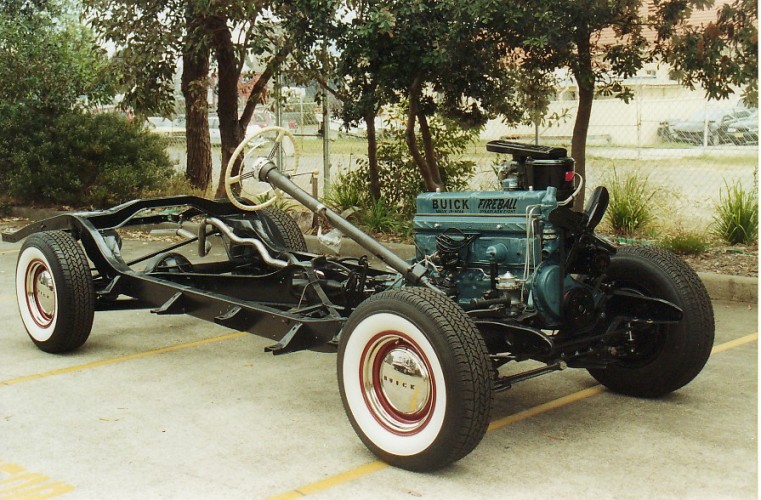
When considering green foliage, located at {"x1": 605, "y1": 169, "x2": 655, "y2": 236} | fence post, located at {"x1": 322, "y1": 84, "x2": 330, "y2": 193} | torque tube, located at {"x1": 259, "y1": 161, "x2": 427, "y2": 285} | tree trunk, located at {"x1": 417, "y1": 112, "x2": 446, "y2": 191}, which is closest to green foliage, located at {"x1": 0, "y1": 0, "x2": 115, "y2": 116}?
fence post, located at {"x1": 322, "y1": 84, "x2": 330, "y2": 193}

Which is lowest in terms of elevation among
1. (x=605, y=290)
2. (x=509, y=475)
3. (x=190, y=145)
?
(x=509, y=475)

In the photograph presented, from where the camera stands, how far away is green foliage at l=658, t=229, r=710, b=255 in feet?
29.3

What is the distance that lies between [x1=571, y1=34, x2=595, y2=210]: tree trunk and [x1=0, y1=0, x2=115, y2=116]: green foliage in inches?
287

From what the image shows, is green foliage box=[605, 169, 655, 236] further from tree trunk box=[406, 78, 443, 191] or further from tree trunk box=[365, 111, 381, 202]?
tree trunk box=[365, 111, 381, 202]

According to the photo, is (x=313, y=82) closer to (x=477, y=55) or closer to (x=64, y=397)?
(x=477, y=55)

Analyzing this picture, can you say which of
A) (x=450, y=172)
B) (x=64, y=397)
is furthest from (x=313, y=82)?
(x=64, y=397)

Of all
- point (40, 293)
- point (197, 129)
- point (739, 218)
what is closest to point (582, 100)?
point (739, 218)

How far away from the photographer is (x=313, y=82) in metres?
11.4

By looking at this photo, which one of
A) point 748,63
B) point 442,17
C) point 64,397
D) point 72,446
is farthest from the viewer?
point 442,17

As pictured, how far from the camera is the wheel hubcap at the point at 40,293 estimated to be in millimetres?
6352

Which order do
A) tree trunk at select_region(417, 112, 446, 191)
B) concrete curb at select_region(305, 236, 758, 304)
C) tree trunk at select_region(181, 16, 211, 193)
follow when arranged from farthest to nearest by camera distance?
1. tree trunk at select_region(181, 16, 211, 193)
2. tree trunk at select_region(417, 112, 446, 191)
3. concrete curb at select_region(305, 236, 758, 304)

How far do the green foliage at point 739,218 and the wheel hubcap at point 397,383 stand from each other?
6.04 meters

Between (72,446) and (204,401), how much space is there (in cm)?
89

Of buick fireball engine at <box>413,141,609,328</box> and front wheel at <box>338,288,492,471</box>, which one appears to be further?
buick fireball engine at <box>413,141,609,328</box>
